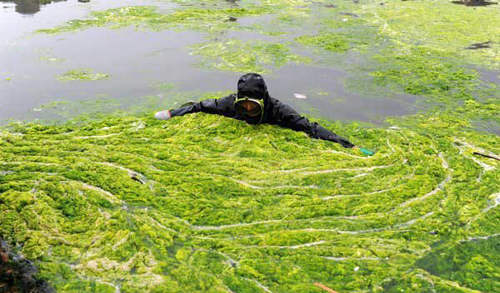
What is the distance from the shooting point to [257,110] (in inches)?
175

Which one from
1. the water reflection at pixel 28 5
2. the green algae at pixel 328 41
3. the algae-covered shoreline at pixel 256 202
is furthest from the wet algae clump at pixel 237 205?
the water reflection at pixel 28 5

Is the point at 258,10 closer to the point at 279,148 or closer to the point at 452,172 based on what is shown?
the point at 279,148

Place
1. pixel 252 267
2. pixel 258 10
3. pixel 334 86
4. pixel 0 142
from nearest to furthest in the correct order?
pixel 252 267 < pixel 0 142 < pixel 334 86 < pixel 258 10

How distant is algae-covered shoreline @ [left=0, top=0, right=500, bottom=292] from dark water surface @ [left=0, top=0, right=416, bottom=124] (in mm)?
580

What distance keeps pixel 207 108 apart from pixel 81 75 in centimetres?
295

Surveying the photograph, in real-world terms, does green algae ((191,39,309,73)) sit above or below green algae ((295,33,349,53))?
below

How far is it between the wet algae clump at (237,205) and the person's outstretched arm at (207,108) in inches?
6.1

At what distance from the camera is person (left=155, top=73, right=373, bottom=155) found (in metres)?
4.35

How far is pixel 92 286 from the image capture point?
8.06 ft

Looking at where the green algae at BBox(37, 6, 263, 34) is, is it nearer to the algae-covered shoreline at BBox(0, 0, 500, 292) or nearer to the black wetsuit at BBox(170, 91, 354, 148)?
the algae-covered shoreline at BBox(0, 0, 500, 292)

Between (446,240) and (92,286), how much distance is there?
283cm

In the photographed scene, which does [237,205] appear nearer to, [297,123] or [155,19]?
[297,123]

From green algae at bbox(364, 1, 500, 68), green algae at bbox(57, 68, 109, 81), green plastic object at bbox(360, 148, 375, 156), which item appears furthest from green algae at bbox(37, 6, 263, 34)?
green plastic object at bbox(360, 148, 375, 156)

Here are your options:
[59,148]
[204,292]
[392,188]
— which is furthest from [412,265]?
[59,148]
